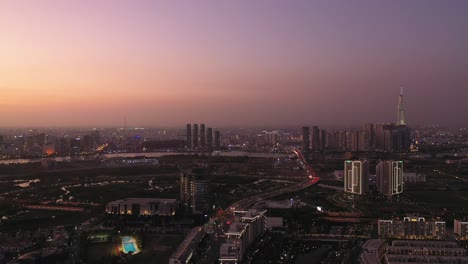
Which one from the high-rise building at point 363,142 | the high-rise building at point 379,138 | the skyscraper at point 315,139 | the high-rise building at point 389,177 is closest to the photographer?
the high-rise building at point 389,177

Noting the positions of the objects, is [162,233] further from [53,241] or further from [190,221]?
[53,241]

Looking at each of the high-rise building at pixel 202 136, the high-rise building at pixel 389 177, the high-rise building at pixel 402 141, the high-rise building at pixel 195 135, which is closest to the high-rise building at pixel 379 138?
the high-rise building at pixel 402 141

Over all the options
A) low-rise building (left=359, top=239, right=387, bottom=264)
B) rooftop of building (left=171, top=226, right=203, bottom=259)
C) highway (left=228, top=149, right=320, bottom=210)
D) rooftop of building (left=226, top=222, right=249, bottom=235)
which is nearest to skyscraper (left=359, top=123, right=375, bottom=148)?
highway (left=228, top=149, right=320, bottom=210)

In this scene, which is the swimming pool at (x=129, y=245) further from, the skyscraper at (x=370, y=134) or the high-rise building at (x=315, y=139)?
the skyscraper at (x=370, y=134)

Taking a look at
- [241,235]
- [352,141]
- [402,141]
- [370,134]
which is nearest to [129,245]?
[241,235]

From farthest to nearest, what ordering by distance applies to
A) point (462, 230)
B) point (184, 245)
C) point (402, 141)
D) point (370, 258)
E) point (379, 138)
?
point (379, 138) < point (402, 141) < point (462, 230) < point (184, 245) < point (370, 258)

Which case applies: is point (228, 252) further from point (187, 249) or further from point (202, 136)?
point (202, 136)
